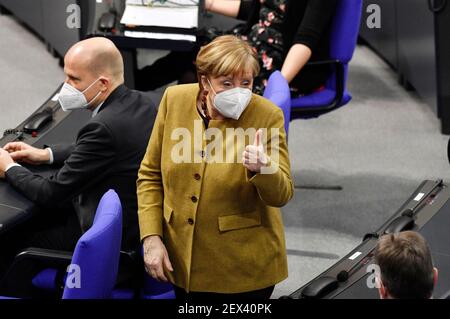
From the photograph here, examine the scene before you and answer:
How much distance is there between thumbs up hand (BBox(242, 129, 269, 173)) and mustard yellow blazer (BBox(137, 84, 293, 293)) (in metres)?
0.14

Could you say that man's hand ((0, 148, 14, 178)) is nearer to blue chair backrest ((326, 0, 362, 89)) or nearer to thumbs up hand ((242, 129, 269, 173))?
thumbs up hand ((242, 129, 269, 173))

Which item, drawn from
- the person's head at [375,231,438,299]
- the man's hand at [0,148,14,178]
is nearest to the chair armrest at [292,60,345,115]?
the man's hand at [0,148,14,178]

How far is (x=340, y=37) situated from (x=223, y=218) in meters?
1.76

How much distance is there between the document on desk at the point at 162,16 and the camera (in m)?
4.49

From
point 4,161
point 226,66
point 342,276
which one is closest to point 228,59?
point 226,66

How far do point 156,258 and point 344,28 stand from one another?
1855 millimetres

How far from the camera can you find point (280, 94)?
3412 millimetres

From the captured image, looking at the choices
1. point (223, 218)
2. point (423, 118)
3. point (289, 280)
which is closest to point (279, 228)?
point (223, 218)

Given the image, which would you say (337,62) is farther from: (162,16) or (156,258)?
(156,258)

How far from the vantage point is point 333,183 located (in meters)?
4.77

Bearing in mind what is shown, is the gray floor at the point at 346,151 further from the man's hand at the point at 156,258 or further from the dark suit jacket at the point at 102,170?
the man's hand at the point at 156,258

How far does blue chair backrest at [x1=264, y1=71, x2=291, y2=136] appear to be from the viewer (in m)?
3.33
